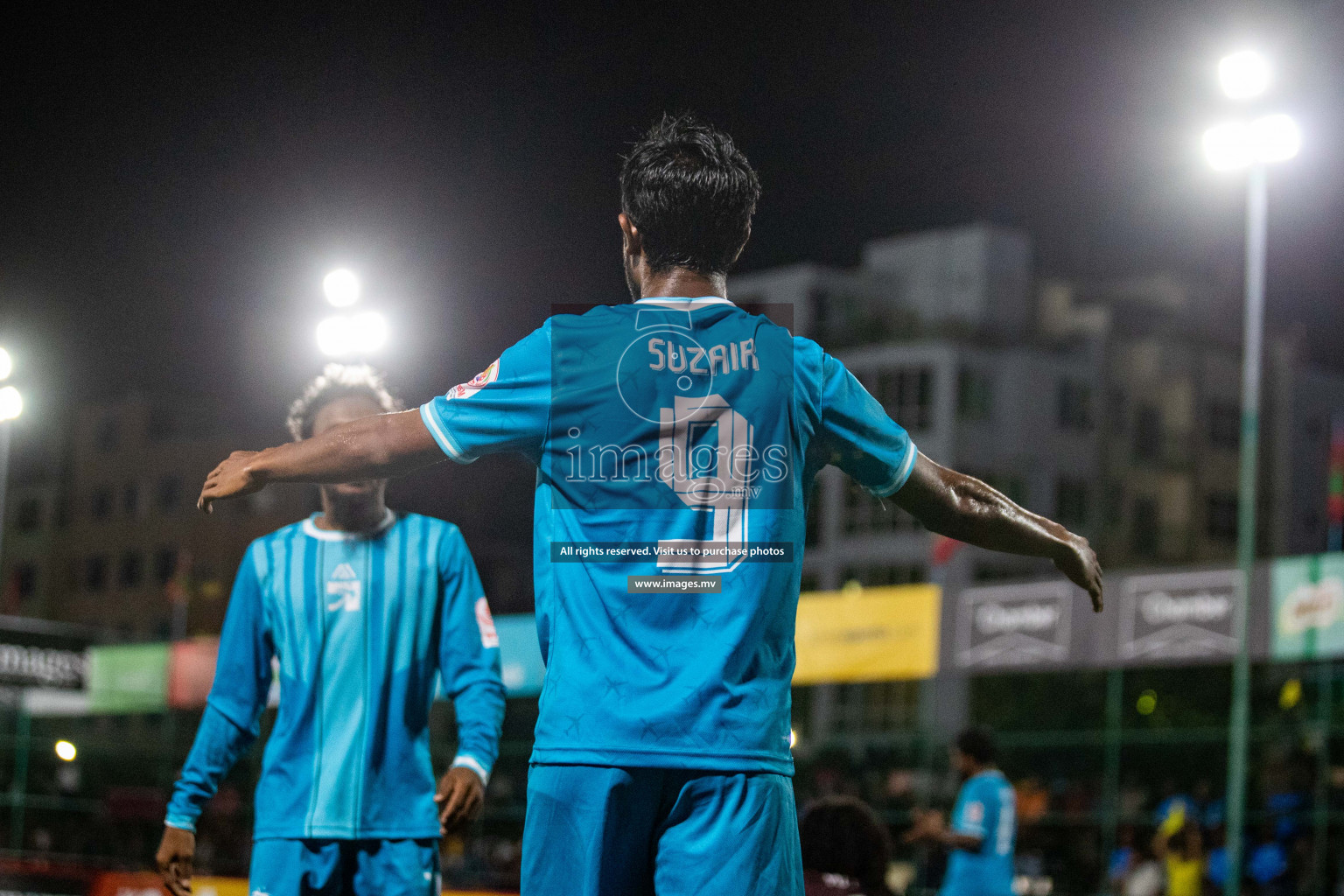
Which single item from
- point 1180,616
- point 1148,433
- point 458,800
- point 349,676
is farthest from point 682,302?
point 1148,433

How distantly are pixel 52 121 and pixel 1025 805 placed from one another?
11772 mm

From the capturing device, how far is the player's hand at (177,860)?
353cm

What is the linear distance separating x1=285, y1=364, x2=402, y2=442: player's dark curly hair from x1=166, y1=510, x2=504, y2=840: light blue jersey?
0.99 feet

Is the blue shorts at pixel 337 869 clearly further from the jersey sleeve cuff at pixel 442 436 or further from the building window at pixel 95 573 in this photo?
the building window at pixel 95 573

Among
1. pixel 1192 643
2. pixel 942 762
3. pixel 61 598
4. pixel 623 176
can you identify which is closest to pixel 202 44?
pixel 623 176

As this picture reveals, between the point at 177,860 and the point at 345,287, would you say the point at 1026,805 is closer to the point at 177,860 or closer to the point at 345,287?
A: the point at 345,287

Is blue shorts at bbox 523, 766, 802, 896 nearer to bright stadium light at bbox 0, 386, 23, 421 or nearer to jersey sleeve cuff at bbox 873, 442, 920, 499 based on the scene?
jersey sleeve cuff at bbox 873, 442, 920, 499

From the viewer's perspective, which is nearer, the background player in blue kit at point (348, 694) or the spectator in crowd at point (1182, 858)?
the background player in blue kit at point (348, 694)

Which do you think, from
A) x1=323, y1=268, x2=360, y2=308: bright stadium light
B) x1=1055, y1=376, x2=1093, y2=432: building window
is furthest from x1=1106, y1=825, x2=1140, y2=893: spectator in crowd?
x1=1055, y1=376, x2=1093, y2=432: building window


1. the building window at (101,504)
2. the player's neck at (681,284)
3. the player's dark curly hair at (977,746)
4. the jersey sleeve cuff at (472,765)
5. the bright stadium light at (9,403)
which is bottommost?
the player's dark curly hair at (977,746)

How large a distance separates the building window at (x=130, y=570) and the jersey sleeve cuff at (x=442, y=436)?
2079 inches

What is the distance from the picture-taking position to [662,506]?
2.30m

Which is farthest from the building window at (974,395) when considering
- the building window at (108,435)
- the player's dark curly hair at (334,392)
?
the player's dark curly hair at (334,392)

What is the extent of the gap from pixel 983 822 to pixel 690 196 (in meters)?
6.22
